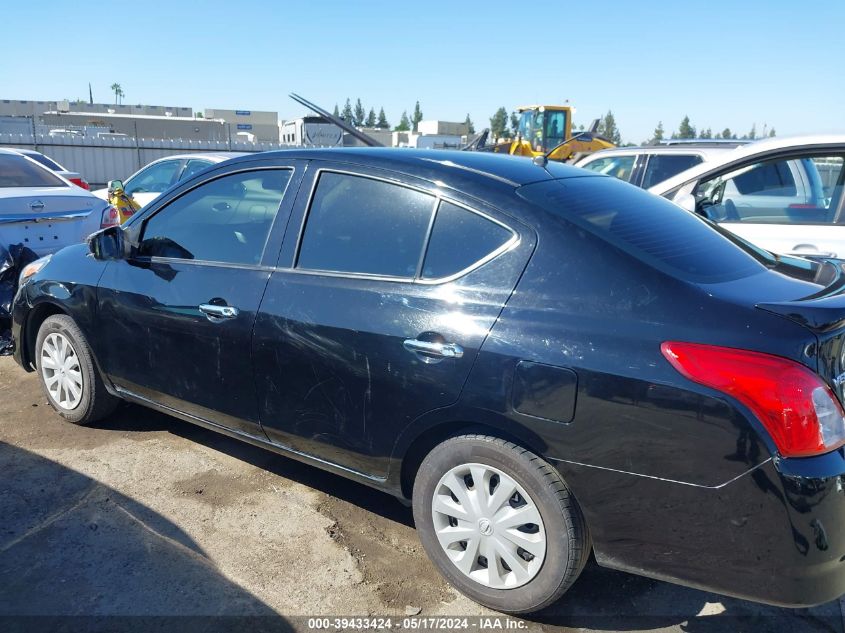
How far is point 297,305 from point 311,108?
180 cm

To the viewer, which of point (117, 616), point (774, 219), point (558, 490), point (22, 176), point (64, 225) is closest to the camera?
point (558, 490)

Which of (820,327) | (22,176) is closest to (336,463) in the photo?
(820,327)

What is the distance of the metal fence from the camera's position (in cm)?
2366

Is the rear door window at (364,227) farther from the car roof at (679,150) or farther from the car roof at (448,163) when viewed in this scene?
the car roof at (679,150)

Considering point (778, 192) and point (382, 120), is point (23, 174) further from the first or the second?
point (382, 120)

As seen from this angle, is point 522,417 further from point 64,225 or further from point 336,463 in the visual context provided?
point 64,225

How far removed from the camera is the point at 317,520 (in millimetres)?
3328

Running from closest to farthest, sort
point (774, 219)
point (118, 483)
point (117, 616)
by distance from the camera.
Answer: point (117, 616)
point (118, 483)
point (774, 219)

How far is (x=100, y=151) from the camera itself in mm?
24359

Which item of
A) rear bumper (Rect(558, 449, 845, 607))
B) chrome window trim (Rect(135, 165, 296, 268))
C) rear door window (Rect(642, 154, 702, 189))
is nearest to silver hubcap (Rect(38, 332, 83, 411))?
chrome window trim (Rect(135, 165, 296, 268))

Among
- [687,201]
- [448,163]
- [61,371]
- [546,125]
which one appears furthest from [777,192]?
[546,125]

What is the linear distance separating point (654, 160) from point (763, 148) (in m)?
2.15

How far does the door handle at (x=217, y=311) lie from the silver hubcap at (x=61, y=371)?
1360 millimetres

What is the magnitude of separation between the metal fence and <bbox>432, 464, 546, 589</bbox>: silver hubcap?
22715mm
